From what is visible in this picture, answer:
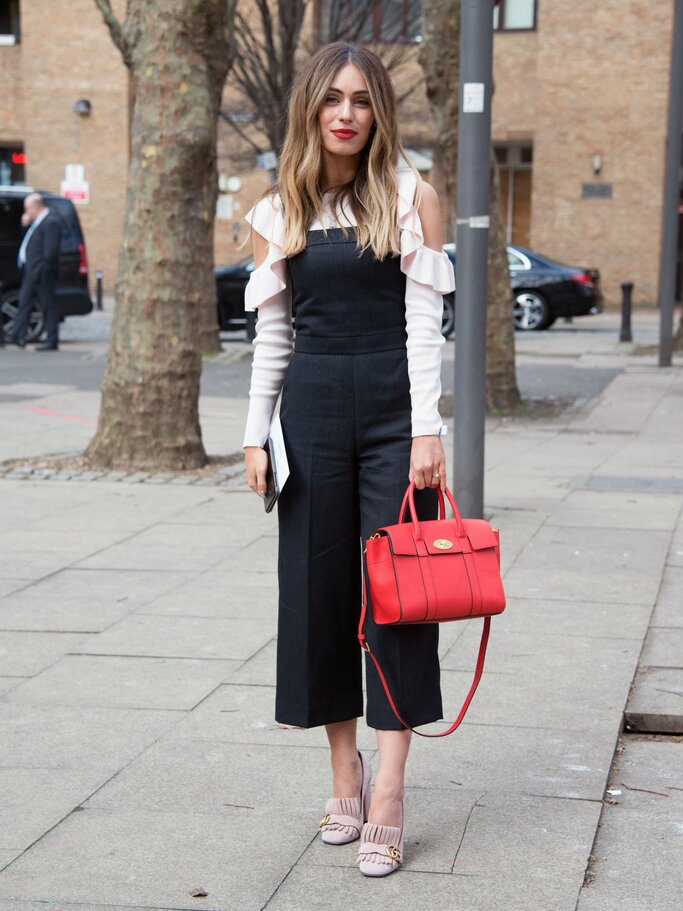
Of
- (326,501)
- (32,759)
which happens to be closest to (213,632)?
(32,759)

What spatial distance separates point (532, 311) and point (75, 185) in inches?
585

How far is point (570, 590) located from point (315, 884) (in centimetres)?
329

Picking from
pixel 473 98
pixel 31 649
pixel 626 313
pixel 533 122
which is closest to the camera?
A: pixel 31 649

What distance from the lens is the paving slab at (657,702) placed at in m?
4.76

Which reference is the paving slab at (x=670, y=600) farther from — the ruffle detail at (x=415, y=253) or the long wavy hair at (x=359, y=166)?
the long wavy hair at (x=359, y=166)

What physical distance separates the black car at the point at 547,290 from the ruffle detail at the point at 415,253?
74.1ft

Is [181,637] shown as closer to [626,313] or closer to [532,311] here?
[626,313]

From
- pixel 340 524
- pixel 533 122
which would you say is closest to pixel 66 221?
pixel 533 122

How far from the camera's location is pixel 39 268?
1969 cm

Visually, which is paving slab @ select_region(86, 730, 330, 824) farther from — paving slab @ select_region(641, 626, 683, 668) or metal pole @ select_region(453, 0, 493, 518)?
metal pole @ select_region(453, 0, 493, 518)

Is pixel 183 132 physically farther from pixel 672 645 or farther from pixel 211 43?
pixel 672 645

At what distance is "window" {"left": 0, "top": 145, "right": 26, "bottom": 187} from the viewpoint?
3909cm

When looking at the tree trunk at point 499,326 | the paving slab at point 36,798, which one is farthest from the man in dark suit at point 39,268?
the paving slab at point 36,798

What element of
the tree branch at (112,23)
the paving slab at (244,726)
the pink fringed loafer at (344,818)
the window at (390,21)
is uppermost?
the window at (390,21)
